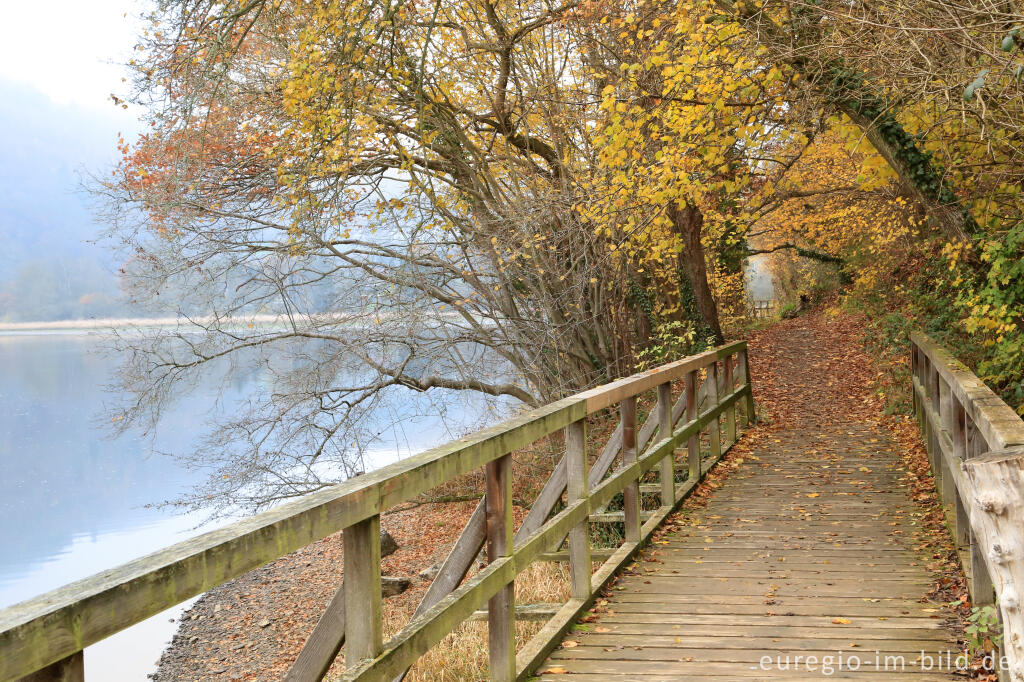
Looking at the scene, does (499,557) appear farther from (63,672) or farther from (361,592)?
(63,672)

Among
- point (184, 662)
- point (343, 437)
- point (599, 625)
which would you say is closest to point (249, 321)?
point (343, 437)

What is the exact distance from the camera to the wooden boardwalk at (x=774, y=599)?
13.0 ft

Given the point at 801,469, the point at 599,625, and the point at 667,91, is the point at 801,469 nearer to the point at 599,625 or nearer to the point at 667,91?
the point at 667,91

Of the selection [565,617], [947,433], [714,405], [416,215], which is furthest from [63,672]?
[416,215]

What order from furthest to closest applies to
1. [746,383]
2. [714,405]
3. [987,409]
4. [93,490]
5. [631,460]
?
[93,490] < [746,383] < [714,405] < [631,460] < [987,409]

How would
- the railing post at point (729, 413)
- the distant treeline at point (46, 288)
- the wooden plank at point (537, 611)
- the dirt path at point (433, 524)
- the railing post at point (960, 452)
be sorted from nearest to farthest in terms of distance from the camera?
the railing post at point (960, 452) < the wooden plank at point (537, 611) < the dirt path at point (433, 524) < the railing post at point (729, 413) < the distant treeline at point (46, 288)

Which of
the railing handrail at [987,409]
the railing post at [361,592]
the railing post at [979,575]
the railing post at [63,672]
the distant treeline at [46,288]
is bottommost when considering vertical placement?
the railing post at [979,575]

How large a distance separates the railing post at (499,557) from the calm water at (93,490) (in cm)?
933

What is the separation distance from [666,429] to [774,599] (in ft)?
7.26

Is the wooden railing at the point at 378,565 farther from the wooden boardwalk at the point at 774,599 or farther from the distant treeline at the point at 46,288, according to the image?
the distant treeline at the point at 46,288

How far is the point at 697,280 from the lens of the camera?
59.5ft

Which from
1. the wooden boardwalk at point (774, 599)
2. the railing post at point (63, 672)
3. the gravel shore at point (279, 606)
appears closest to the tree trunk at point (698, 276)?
the gravel shore at point (279, 606)

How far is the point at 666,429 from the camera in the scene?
6.98 metres

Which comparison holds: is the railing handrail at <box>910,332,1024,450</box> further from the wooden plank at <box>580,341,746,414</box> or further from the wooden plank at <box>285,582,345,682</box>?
the wooden plank at <box>285,582,345,682</box>
